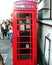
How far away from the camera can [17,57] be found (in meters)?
7.93

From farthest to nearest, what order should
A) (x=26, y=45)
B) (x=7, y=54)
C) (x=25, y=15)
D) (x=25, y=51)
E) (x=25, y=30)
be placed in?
(x=7, y=54), (x=25, y=51), (x=26, y=45), (x=25, y=30), (x=25, y=15)

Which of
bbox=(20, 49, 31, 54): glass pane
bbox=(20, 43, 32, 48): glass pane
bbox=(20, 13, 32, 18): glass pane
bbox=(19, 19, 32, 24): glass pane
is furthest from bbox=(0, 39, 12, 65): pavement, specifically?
bbox=(20, 13, 32, 18): glass pane

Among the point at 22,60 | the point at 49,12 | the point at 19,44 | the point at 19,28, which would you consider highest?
the point at 49,12

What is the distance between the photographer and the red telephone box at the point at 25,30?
24.6 feet

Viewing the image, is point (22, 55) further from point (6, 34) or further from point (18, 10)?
point (6, 34)

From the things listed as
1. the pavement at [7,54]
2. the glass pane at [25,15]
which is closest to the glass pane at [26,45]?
the glass pane at [25,15]

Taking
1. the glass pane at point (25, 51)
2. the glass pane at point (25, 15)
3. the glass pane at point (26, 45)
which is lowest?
the glass pane at point (25, 51)

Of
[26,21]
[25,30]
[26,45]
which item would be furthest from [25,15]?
[26,45]

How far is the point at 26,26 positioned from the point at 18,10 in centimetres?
59

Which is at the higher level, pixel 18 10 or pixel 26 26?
pixel 18 10

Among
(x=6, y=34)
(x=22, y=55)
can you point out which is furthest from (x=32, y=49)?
(x=6, y=34)

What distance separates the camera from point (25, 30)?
763cm

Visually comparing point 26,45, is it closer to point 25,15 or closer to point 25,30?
point 25,30

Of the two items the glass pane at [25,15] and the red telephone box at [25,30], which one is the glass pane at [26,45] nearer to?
the red telephone box at [25,30]
